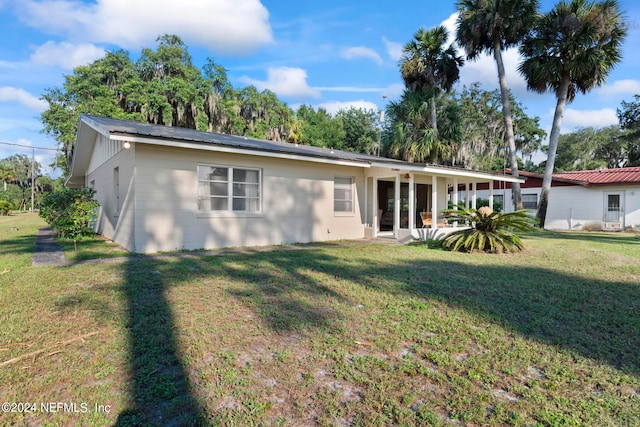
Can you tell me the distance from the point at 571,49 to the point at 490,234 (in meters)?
13.1

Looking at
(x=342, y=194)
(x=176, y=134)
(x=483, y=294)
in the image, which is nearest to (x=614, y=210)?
(x=342, y=194)

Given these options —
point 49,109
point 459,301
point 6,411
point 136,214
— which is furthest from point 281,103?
point 6,411

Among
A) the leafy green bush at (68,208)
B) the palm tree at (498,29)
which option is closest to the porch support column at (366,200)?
the leafy green bush at (68,208)

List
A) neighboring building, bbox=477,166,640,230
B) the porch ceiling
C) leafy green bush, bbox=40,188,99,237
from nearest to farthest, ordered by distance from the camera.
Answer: leafy green bush, bbox=40,188,99,237, the porch ceiling, neighboring building, bbox=477,166,640,230

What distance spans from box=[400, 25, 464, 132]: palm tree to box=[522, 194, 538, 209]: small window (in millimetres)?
7536

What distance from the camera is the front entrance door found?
19141mm

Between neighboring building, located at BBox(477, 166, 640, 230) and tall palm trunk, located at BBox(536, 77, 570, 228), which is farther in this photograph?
neighboring building, located at BBox(477, 166, 640, 230)

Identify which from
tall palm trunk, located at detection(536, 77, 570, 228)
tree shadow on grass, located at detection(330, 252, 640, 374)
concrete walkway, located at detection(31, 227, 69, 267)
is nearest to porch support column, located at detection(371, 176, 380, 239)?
tree shadow on grass, located at detection(330, 252, 640, 374)

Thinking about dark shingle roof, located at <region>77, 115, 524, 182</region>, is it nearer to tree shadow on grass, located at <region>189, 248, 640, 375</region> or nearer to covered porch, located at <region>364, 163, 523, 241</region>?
covered porch, located at <region>364, 163, 523, 241</region>

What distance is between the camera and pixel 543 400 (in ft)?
7.84

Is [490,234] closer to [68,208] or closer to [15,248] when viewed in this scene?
[68,208]

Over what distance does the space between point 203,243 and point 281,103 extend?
24.4 metres

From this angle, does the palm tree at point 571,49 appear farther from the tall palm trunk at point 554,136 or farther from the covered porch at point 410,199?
the covered porch at point 410,199

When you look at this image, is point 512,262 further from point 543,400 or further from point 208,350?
point 208,350
